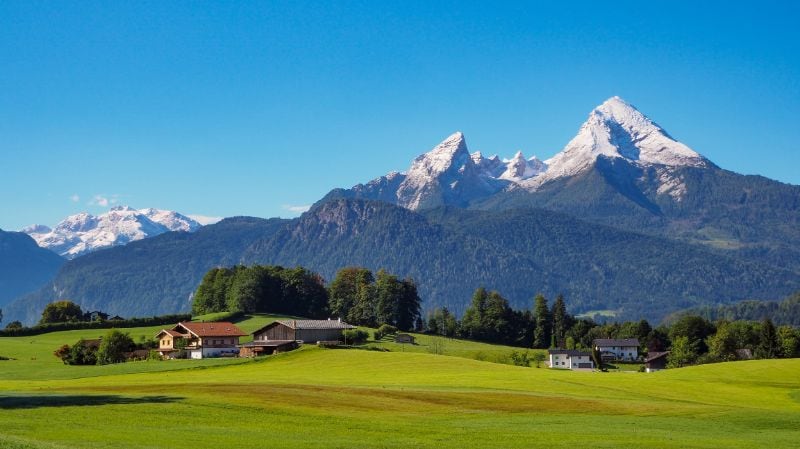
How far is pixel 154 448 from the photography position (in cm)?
4569

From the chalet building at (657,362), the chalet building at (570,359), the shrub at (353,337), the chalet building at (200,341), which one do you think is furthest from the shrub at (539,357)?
the chalet building at (200,341)

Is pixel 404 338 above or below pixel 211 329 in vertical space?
below

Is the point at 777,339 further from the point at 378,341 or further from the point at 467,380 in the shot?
the point at 467,380

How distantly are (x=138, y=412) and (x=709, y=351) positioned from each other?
156m

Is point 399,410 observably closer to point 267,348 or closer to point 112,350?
point 112,350

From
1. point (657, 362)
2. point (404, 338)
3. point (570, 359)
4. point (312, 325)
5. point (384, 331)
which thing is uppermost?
point (312, 325)

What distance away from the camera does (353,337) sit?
171 meters

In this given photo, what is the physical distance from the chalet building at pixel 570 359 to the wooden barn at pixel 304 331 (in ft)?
136

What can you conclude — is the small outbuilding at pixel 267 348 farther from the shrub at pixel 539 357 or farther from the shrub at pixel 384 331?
the shrub at pixel 539 357

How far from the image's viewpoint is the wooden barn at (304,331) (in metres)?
168

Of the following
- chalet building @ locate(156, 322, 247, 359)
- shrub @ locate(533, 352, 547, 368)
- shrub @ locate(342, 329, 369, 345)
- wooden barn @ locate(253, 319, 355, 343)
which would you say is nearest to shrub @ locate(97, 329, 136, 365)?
chalet building @ locate(156, 322, 247, 359)

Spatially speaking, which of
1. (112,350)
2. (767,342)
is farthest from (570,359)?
(112,350)

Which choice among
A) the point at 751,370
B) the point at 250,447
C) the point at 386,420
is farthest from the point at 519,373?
the point at 250,447

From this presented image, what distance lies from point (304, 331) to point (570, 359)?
52.4 meters
